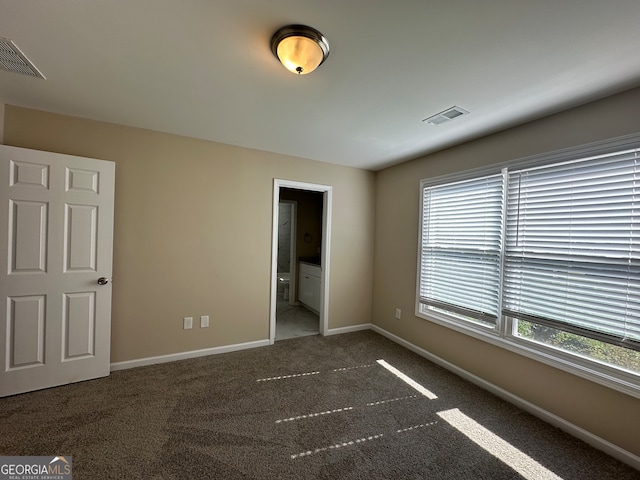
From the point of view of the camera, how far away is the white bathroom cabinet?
15.7ft

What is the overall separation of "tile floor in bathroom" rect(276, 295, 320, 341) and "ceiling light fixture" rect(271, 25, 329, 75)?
3.23 metres

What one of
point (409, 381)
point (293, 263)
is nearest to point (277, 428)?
point (409, 381)

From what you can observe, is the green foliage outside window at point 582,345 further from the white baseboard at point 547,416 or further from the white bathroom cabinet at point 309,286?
the white bathroom cabinet at point 309,286

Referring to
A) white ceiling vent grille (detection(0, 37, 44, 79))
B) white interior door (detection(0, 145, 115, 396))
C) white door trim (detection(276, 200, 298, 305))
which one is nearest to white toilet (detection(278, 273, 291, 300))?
white door trim (detection(276, 200, 298, 305))

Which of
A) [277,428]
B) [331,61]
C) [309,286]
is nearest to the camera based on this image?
[331,61]

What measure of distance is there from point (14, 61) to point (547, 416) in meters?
4.63

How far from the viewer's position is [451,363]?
289cm

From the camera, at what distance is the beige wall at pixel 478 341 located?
182cm

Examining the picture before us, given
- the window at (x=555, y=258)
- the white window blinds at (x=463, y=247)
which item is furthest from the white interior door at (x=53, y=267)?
the window at (x=555, y=258)

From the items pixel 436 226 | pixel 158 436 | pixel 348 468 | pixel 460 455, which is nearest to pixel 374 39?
pixel 436 226

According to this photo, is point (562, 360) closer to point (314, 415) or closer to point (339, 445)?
point (339, 445)

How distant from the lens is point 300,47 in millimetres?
1430

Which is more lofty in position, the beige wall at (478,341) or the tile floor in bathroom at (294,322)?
the beige wall at (478,341)

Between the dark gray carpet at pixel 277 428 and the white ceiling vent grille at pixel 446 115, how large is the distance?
2511mm
